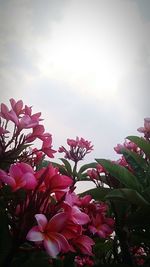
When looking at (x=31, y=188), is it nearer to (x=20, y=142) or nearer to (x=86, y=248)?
(x=86, y=248)

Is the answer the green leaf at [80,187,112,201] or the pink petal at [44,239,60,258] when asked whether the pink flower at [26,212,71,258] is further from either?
the green leaf at [80,187,112,201]

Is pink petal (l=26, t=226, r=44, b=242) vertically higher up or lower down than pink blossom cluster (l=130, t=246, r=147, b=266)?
higher up

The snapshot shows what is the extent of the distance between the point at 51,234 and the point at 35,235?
0.05m

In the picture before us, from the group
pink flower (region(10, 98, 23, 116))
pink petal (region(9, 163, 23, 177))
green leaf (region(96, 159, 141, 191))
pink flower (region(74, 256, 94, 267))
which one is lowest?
pink flower (region(74, 256, 94, 267))

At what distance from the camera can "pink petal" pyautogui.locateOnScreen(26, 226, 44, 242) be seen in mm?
591

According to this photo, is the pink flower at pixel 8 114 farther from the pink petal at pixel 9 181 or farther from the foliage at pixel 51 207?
the pink petal at pixel 9 181

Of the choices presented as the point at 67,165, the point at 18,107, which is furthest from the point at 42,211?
the point at 67,165

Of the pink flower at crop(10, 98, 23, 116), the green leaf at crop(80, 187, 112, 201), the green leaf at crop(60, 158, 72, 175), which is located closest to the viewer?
the pink flower at crop(10, 98, 23, 116)

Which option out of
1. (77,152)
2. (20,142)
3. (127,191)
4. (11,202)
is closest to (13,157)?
(20,142)

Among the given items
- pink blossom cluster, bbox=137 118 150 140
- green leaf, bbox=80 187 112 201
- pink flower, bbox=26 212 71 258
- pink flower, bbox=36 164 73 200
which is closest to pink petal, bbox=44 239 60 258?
pink flower, bbox=26 212 71 258

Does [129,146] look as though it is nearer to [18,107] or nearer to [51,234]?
[18,107]

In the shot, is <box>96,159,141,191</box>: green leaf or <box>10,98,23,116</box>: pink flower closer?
<box>10,98,23,116</box>: pink flower

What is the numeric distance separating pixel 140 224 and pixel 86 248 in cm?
66

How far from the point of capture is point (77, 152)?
9.44 feet
